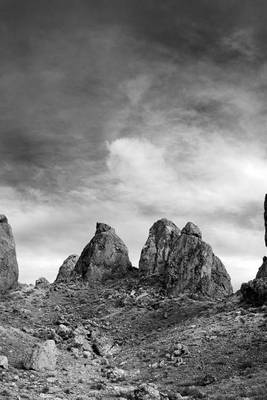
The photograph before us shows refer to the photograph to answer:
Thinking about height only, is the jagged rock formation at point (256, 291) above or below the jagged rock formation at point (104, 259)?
below

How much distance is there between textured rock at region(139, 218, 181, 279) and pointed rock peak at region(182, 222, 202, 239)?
4840 mm

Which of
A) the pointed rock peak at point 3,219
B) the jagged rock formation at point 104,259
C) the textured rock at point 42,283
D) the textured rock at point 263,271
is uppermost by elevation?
the pointed rock peak at point 3,219

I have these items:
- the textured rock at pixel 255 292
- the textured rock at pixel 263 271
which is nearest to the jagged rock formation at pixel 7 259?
the textured rock at pixel 255 292

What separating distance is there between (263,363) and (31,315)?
4365cm

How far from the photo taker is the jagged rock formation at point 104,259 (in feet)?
287

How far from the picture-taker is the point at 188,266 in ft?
254

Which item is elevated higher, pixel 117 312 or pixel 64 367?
pixel 117 312

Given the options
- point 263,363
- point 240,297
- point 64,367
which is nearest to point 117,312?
point 240,297

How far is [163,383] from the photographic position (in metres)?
26.7

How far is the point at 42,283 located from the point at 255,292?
50.8 meters

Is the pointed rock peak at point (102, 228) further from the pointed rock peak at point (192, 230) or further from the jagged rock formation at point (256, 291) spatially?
the jagged rock formation at point (256, 291)

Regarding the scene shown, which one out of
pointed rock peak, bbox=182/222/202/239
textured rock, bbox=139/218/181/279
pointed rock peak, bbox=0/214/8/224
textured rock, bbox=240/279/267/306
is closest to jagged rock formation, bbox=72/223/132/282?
textured rock, bbox=139/218/181/279

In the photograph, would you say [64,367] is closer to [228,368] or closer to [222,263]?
[228,368]

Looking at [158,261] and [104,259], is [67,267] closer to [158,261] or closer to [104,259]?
[104,259]
